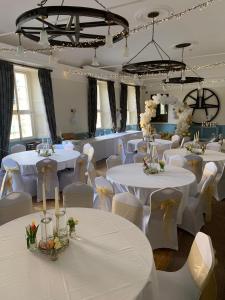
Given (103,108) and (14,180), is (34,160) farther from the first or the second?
(103,108)

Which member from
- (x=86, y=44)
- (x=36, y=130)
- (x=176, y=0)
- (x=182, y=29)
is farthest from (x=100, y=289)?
(x=36, y=130)

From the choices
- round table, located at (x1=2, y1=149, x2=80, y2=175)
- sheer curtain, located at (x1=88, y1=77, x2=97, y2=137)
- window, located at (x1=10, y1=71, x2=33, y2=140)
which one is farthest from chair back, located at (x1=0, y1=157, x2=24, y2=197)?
sheer curtain, located at (x1=88, y1=77, x2=97, y2=137)

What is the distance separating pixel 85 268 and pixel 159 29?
5.28 metres

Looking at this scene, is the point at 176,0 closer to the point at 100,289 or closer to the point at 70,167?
the point at 70,167

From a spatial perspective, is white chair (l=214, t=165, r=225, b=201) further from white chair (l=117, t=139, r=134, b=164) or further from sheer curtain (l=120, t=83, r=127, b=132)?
sheer curtain (l=120, t=83, r=127, b=132)

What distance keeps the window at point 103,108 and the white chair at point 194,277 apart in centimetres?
808

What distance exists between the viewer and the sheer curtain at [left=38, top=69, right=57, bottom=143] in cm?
671

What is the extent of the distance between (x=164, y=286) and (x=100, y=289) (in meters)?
0.69

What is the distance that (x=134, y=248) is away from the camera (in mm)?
1837

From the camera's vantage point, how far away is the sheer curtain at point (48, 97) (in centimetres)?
671

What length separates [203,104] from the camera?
1088 cm

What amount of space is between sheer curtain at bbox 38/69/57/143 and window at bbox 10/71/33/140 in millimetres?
528

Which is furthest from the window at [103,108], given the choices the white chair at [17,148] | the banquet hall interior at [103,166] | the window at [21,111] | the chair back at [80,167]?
the chair back at [80,167]

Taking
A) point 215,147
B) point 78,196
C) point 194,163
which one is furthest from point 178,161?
point 78,196
